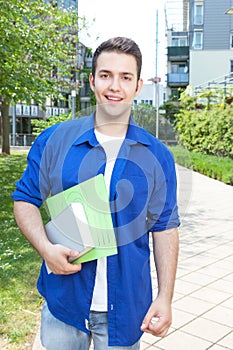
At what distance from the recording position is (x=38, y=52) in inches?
447

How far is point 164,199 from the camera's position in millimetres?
1575

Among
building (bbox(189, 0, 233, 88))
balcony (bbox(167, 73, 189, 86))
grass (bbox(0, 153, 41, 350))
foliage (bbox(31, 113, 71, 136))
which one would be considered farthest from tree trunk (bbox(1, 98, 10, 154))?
balcony (bbox(167, 73, 189, 86))

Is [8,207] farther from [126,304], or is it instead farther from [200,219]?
[126,304]

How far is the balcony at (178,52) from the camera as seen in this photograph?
157ft

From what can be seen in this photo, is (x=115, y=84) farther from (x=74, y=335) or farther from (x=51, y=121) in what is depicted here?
(x=51, y=121)

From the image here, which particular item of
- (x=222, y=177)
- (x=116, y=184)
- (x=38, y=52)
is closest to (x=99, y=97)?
(x=116, y=184)

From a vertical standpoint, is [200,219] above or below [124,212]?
below

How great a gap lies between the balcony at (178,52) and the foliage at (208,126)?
22365mm

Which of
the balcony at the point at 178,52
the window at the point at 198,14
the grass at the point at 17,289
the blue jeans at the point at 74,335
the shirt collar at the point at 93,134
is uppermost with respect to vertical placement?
the window at the point at 198,14

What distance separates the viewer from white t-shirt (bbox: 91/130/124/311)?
1532mm

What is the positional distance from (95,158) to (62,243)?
272mm

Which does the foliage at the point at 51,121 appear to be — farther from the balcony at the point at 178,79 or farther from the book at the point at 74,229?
the balcony at the point at 178,79

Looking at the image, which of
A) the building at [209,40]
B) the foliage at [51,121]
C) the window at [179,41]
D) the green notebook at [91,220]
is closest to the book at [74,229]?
the green notebook at [91,220]

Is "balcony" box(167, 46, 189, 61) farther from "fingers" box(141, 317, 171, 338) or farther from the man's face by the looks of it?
"fingers" box(141, 317, 171, 338)
